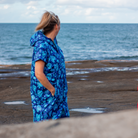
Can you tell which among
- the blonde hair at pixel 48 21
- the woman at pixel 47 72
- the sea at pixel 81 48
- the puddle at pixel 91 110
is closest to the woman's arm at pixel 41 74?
the woman at pixel 47 72

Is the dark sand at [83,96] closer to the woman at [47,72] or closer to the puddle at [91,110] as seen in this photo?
the puddle at [91,110]

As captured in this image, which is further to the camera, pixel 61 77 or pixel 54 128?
pixel 61 77

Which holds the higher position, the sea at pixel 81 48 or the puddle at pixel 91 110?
the puddle at pixel 91 110

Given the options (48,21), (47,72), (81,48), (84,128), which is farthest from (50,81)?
(81,48)

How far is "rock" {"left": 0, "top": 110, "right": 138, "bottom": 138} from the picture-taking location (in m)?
1.30

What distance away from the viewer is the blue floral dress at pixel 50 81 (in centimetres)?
267

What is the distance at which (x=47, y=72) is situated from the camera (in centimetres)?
267

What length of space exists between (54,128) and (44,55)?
4.16 ft

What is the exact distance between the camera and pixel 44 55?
261 centimetres

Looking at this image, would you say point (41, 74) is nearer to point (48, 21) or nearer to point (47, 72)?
point (47, 72)

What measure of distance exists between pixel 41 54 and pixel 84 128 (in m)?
1.35

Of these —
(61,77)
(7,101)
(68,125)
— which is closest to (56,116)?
(61,77)

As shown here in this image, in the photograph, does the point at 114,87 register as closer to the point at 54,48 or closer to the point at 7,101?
the point at 7,101

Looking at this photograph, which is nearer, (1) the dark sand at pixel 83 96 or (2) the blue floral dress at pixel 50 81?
(2) the blue floral dress at pixel 50 81
